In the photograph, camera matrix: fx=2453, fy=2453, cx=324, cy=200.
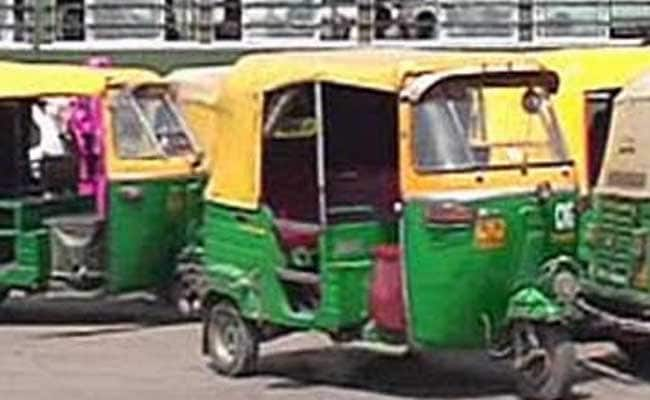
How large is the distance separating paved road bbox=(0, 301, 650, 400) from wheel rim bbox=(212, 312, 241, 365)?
14 cm

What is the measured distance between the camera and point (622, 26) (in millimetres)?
25641

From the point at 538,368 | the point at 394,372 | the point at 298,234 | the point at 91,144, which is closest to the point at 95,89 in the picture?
the point at 91,144

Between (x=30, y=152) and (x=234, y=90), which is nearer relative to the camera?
(x=234, y=90)

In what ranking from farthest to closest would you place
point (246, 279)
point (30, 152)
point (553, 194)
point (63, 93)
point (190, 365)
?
point (30, 152), point (63, 93), point (190, 365), point (246, 279), point (553, 194)

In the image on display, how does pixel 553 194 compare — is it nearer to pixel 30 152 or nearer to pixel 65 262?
pixel 65 262

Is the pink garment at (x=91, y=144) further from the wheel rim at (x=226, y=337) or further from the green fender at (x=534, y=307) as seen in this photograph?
the green fender at (x=534, y=307)

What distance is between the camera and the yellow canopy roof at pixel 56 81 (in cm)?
1552

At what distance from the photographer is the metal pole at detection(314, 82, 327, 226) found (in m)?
12.8

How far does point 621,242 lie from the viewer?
1255 cm

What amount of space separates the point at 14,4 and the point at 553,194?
49.1 ft

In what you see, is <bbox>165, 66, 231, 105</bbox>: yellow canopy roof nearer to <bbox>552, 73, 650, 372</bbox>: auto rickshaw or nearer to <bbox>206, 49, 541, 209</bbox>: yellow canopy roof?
<bbox>206, 49, 541, 209</bbox>: yellow canopy roof

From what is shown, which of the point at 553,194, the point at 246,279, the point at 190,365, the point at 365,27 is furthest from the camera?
the point at 365,27

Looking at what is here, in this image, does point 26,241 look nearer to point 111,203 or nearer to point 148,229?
point 111,203

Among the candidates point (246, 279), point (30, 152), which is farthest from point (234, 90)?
point (30, 152)
